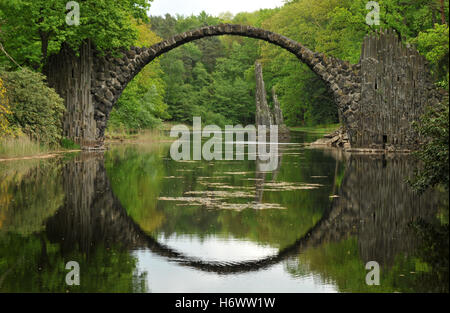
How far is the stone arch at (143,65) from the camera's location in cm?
2889

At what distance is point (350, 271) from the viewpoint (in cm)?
649

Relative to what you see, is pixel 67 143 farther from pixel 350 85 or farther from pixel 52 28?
pixel 350 85

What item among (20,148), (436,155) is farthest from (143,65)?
(436,155)

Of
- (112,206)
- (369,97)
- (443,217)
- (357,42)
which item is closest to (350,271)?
(443,217)

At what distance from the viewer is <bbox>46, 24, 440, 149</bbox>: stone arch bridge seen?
2805 centimetres

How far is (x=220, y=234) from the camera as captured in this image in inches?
341

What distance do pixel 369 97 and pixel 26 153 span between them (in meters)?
15.5

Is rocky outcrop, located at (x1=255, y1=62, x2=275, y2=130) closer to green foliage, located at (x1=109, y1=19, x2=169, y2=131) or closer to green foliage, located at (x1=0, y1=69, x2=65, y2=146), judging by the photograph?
green foliage, located at (x1=109, y1=19, x2=169, y2=131)

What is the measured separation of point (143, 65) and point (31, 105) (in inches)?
277

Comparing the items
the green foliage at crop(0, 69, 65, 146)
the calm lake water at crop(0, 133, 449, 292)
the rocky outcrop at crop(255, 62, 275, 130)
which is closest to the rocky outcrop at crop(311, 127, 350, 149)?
the green foliage at crop(0, 69, 65, 146)

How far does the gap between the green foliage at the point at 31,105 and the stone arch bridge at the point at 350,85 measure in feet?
9.38

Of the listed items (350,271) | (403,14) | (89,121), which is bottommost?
(350,271)

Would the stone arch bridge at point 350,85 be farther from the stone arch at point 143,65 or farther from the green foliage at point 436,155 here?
the green foliage at point 436,155

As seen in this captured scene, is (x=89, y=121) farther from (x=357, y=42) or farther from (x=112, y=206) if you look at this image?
(x=357, y=42)
